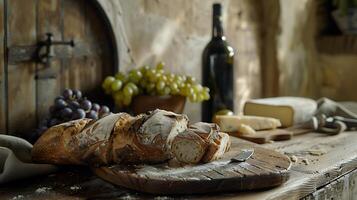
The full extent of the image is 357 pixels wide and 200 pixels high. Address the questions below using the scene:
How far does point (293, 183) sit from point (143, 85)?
2.20 ft

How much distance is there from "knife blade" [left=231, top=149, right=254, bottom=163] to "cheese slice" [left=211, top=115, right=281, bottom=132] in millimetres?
414

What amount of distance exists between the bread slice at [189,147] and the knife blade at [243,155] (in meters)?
0.08

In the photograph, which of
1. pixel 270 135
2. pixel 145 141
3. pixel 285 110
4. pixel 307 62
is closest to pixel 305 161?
pixel 270 135

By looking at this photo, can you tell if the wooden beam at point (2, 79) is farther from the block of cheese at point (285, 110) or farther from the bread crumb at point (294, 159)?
the block of cheese at point (285, 110)

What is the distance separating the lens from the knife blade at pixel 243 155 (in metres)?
1.09

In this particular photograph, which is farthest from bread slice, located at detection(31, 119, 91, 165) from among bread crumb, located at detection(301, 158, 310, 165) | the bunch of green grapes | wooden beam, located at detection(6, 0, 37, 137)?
bread crumb, located at detection(301, 158, 310, 165)

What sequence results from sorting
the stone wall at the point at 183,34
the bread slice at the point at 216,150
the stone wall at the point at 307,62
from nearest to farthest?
the bread slice at the point at 216,150, the stone wall at the point at 183,34, the stone wall at the point at 307,62

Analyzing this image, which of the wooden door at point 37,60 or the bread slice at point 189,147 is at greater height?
the wooden door at point 37,60

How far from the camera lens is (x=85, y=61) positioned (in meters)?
1.56

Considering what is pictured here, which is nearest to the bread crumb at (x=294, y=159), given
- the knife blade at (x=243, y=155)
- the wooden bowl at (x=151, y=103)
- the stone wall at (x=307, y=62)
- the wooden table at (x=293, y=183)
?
the wooden table at (x=293, y=183)

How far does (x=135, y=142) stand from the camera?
1051 millimetres

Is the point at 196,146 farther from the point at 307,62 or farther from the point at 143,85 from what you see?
the point at 307,62

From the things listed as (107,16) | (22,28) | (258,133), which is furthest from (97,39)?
(258,133)

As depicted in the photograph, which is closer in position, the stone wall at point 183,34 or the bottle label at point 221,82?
the stone wall at point 183,34
